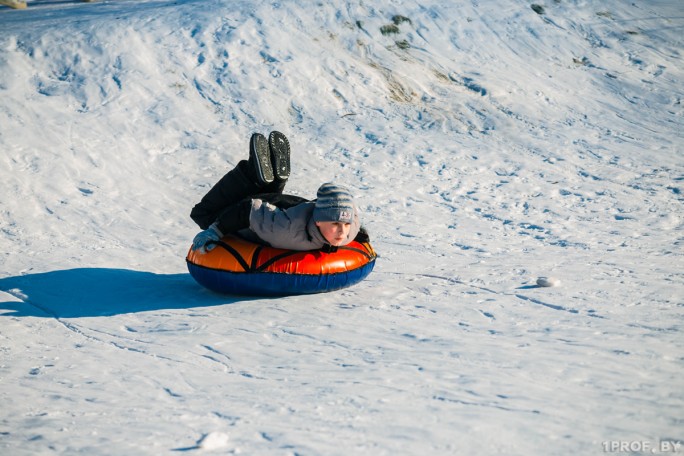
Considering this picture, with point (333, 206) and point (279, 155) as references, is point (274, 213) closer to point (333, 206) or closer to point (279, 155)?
point (333, 206)

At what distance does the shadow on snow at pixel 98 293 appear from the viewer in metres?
4.91

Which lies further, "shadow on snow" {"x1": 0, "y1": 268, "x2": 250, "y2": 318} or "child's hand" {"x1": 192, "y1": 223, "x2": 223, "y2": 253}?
"child's hand" {"x1": 192, "y1": 223, "x2": 223, "y2": 253}

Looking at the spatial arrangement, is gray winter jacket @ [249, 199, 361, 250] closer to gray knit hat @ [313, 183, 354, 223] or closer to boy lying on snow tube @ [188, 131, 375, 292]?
boy lying on snow tube @ [188, 131, 375, 292]

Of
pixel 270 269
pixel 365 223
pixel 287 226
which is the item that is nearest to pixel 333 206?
pixel 287 226

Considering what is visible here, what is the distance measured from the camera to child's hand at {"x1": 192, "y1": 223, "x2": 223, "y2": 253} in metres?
5.02

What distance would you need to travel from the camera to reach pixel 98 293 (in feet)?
17.3

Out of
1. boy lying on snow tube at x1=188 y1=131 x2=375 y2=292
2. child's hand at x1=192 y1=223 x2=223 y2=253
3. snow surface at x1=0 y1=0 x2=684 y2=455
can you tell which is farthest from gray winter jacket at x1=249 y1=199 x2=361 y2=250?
snow surface at x1=0 y1=0 x2=684 y2=455

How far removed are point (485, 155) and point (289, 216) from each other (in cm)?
446

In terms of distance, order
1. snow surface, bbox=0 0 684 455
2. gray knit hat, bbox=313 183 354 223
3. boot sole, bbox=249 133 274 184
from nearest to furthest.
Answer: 1. snow surface, bbox=0 0 684 455
2. gray knit hat, bbox=313 183 354 223
3. boot sole, bbox=249 133 274 184

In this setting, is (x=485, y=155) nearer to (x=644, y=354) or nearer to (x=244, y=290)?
(x=244, y=290)

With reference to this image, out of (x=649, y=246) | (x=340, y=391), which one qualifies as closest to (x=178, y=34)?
(x=649, y=246)

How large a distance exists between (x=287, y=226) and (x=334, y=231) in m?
0.33

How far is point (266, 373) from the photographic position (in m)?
3.76

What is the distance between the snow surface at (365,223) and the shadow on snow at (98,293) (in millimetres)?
29
